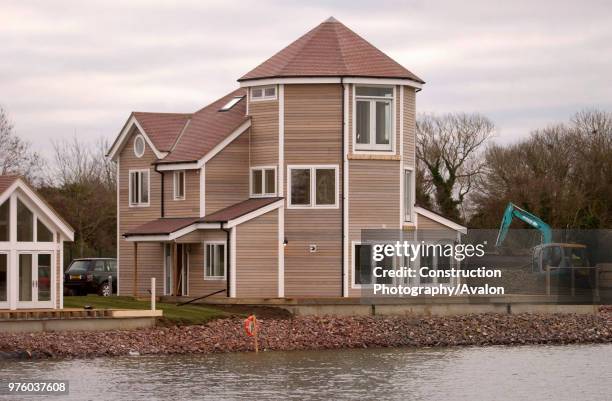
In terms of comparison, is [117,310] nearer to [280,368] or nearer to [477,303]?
[280,368]

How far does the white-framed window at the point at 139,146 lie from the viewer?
186 ft

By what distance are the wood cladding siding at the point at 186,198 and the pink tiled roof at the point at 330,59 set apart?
402 centimetres

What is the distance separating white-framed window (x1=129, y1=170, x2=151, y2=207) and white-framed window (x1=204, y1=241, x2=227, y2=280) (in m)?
4.93

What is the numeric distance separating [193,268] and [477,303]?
33.3 ft

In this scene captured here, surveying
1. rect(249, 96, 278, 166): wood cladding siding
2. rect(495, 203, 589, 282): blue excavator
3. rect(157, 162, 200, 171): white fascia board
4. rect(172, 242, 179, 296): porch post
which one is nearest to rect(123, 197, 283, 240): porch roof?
rect(172, 242, 179, 296): porch post

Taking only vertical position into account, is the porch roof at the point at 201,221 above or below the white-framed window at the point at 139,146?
below

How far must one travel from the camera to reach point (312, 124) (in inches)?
2047

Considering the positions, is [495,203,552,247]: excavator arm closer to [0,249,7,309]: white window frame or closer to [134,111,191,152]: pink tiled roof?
[134,111,191,152]: pink tiled roof

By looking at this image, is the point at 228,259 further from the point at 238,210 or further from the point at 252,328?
the point at 252,328

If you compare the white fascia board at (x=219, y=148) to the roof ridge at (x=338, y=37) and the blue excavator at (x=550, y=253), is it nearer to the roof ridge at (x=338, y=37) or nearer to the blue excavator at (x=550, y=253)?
the roof ridge at (x=338, y=37)

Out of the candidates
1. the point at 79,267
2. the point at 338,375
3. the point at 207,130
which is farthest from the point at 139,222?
the point at 338,375

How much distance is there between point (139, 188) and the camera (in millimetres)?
56656

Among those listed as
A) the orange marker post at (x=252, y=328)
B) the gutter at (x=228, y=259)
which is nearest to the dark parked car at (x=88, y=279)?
the gutter at (x=228, y=259)

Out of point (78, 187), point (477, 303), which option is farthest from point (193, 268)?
point (78, 187)
